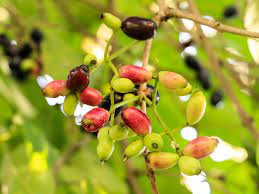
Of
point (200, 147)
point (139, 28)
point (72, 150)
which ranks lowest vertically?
point (72, 150)

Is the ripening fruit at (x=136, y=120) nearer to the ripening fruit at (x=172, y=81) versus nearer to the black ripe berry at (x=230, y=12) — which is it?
the ripening fruit at (x=172, y=81)

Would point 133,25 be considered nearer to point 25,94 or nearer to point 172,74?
point 172,74

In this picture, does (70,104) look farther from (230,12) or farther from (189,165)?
(230,12)

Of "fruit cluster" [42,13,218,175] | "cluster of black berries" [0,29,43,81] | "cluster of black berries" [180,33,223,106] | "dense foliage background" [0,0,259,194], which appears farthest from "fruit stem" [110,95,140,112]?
"cluster of black berries" [180,33,223,106]

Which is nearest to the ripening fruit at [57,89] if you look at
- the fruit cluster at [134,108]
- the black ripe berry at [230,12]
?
the fruit cluster at [134,108]

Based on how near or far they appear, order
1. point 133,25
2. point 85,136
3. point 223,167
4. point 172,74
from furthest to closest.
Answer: point 223,167, point 85,136, point 133,25, point 172,74

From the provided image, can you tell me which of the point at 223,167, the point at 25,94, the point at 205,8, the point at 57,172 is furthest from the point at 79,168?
the point at 205,8

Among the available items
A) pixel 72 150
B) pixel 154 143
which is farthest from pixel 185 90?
pixel 72 150

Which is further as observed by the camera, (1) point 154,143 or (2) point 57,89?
(2) point 57,89
